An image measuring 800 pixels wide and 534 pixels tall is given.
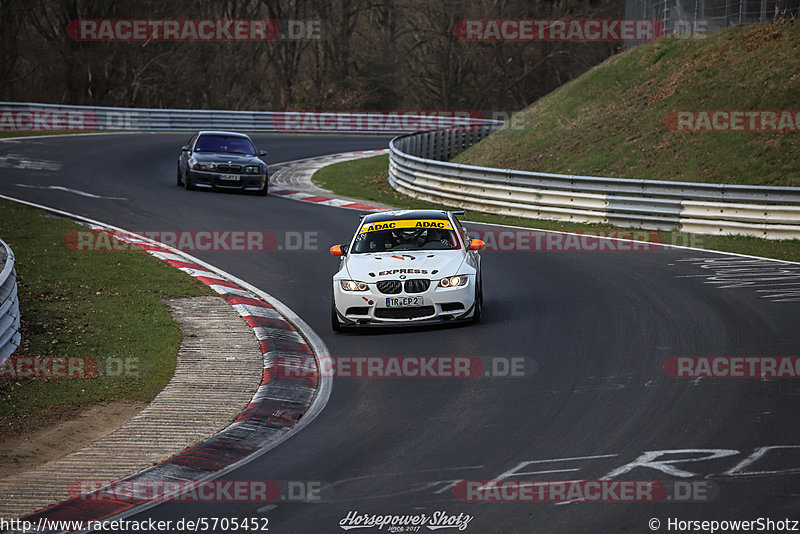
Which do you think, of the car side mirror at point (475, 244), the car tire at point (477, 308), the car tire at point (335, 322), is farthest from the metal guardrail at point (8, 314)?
the car side mirror at point (475, 244)

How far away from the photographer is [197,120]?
4528 cm

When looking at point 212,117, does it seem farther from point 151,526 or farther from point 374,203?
point 151,526

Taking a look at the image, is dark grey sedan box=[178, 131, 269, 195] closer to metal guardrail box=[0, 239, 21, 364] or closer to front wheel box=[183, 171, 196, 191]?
front wheel box=[183, 171, 196, 191]

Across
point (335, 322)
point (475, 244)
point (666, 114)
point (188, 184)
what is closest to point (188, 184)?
point (188, 184)

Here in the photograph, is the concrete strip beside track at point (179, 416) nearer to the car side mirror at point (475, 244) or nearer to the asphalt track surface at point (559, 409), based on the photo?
the asphalt track surface at point (559, 409)

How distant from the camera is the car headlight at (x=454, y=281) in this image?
41.2 feet

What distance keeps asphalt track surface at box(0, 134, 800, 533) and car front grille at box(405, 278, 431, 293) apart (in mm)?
582

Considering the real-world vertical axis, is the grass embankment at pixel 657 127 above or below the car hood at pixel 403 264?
above

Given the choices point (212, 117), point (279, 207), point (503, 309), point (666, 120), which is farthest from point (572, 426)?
point (212, 117)

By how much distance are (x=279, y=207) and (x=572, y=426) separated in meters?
16.4

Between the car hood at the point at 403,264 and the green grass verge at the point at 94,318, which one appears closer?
the green grass verge at the point at 94,318

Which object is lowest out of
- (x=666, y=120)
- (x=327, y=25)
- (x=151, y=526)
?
(x=151, y=526)

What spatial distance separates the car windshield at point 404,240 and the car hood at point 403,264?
201 mm

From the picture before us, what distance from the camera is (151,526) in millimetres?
6832
